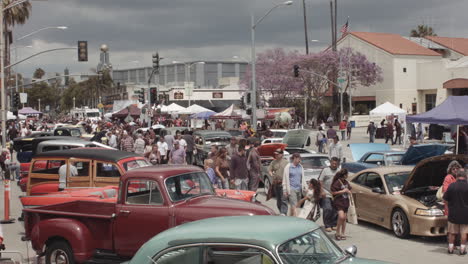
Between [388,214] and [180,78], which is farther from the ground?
[180,78]

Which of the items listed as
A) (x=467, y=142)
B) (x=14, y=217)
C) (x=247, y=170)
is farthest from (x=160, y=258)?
(x=467, y=142)

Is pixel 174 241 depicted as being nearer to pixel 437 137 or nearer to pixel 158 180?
pixel 158 180

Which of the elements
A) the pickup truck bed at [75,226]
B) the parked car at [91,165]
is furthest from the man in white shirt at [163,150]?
the pickup truck bed at [75,226]

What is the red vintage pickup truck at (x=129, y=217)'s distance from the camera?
873 cm

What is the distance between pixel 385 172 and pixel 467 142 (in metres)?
9.95

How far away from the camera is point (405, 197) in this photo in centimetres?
1202

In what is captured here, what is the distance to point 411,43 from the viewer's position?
78.4m

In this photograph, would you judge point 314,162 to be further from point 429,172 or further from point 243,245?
point 243,245

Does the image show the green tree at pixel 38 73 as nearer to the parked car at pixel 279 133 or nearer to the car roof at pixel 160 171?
the parked car at pixel 279 133

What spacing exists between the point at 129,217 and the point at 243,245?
4385mm

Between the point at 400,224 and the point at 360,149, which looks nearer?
the point at 400,224

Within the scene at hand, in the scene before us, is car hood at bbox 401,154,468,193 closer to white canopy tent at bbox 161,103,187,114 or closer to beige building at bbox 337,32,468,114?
white canopy tent at bbox 161,103,187,114

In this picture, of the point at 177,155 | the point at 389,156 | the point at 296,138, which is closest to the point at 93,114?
the point at 296,138

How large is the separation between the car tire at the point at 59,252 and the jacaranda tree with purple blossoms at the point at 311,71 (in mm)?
59697
